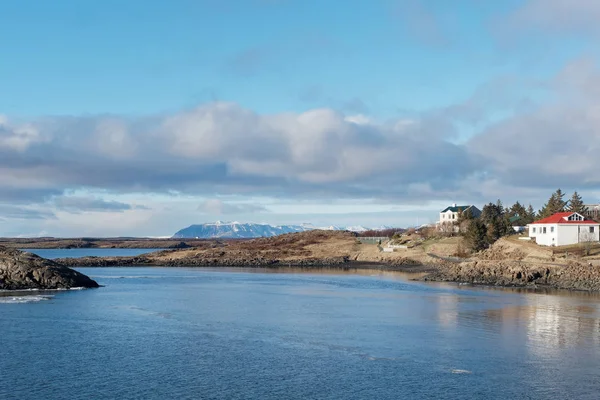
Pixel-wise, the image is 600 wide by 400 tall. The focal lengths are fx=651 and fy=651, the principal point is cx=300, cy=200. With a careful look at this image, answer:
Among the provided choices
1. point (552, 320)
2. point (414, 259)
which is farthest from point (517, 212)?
point (552, 320)

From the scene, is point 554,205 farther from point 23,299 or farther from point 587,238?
point 23,299

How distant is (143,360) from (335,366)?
382 inches

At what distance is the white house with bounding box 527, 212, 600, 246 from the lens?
88375 mm

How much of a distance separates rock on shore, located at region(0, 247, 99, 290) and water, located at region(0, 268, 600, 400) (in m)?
3.87

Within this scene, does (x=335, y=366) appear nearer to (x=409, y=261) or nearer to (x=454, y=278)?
(x=454, y=278)

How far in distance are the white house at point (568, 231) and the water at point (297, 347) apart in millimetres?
27819

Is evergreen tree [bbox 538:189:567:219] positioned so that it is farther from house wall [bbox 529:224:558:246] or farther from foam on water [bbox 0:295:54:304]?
foam on water [bbox 0:295:54:304]

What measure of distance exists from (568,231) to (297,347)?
63.7 metres

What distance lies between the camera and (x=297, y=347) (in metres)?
36.6

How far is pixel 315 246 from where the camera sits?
146 meters

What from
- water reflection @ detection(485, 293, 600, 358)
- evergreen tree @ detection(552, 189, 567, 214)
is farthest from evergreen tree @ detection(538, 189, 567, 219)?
water reflection @ detection(485, 293, 600, 358)

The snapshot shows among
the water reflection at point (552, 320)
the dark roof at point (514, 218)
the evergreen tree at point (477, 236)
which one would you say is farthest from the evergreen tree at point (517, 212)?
the water reflection at point (552, 320)

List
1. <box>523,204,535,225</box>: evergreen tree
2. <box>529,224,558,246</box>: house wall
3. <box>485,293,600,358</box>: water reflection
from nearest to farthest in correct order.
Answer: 1. <box>485,293,600,358</box>: water reflection
2. <box>529,224,558,246</box>: house wall
3. <box>523,204,535,225</box>: evergreen tree

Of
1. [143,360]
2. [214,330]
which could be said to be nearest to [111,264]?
[214,330]
